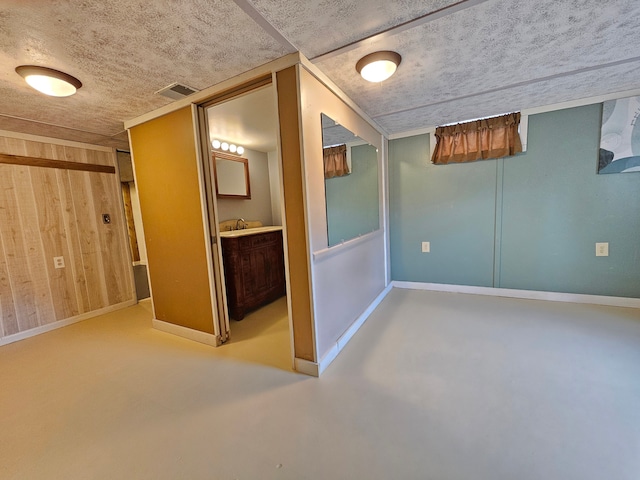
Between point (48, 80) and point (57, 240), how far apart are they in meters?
2.06

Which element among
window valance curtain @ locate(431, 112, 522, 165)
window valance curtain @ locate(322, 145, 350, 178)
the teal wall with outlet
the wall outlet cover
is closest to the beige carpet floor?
the teal wall with outlet

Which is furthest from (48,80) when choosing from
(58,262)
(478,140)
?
(478,140)

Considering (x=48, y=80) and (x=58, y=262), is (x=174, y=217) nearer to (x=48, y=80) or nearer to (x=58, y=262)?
(x=48, y=80)

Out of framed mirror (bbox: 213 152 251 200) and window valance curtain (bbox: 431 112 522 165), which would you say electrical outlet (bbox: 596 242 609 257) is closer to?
window valance curtain (bbox: 431 112 522 165)

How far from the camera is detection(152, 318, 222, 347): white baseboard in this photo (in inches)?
88.3

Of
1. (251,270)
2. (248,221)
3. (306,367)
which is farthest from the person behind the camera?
(248,221)

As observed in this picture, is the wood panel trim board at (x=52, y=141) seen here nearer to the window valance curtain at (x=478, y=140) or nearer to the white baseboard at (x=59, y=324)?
the white baseboard at (x=59, y=324)

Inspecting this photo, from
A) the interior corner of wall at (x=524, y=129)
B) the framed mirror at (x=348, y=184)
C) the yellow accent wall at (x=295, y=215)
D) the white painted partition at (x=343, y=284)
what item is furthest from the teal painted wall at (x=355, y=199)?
the interior corner of wall at (x=524, y=129)

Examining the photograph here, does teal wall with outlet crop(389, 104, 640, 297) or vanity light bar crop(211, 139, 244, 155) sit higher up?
vanity light bar crop(211, 139, 244, 155)

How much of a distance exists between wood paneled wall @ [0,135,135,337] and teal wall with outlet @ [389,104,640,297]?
147 inches

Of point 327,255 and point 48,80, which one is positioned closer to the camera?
point 48,80

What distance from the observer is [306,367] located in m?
1.78

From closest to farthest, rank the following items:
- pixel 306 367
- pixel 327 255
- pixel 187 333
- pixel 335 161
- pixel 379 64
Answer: pixel 379 64 → pixel 306 367 → pixel 327 255 → pixel 335 161 → pixel 187 333

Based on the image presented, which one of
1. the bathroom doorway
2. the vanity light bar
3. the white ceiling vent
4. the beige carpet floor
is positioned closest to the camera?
the beige carpet floor
